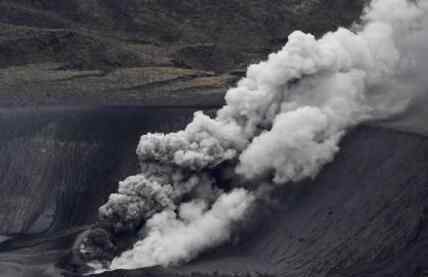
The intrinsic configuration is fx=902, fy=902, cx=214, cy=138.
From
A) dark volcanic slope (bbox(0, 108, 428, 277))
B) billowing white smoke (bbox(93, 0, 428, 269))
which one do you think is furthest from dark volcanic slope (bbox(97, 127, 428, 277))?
billowing white smoke (bbox(93, 0, 428, 269))

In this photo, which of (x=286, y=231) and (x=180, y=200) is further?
(x=180, y=200)

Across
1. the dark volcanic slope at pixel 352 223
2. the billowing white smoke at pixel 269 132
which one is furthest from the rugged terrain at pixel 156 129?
the billowing white smoke at pixel 269 132

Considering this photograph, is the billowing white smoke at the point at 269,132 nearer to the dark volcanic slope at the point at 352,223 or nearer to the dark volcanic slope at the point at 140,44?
the dark volcanic slope at the point at 352,223

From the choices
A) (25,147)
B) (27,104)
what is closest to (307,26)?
(27,104)

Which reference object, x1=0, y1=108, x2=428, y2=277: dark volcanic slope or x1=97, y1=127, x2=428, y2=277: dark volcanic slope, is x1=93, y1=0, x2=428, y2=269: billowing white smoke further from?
x1=97, y1=127, x2=428, y2=277: dark volcanic slope

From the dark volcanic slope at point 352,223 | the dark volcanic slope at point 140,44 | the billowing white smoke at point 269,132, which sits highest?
the dark volcanic slope at point 140,44

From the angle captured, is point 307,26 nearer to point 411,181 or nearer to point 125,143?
point 125,143

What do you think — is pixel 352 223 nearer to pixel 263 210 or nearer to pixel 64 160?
pixel 263 210
